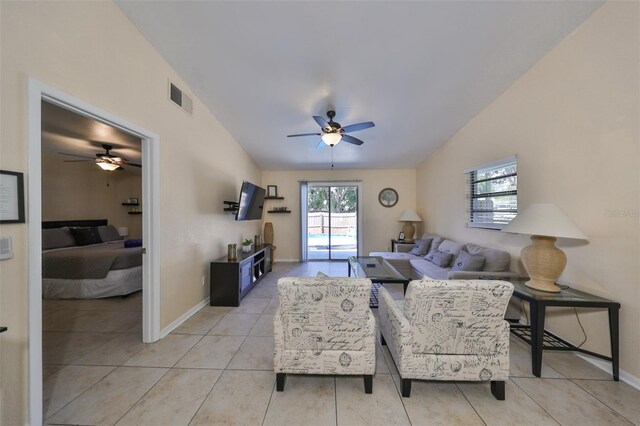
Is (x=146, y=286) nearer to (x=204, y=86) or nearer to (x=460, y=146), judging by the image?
(x=204, y=86)

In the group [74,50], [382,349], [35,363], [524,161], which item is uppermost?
[74,50]

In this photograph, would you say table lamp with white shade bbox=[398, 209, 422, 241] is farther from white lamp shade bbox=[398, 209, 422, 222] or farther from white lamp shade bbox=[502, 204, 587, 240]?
white lamp shade bbox=[502, 204, 587, 240]

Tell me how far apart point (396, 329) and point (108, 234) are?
6.54 meters

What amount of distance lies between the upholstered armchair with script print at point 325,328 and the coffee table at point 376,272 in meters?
1.25

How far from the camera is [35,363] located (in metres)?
1.33

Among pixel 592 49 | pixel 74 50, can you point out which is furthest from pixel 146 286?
pixel 592 49

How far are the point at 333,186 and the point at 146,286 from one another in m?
4.79

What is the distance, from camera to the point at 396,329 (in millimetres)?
1668

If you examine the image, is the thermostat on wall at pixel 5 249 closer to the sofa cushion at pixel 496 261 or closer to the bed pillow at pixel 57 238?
the sofa cushion at pixel 496 261

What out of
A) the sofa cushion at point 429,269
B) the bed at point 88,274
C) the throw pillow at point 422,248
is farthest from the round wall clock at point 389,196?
the bed at point 88,274

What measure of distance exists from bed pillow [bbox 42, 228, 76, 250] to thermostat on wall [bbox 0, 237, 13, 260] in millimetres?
4379

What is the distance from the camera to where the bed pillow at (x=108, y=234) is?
5.04 meters

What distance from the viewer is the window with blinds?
9.66ft

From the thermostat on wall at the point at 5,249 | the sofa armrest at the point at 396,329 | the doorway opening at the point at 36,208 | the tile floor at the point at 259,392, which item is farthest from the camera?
the sofa armrest at the point at 396,329
